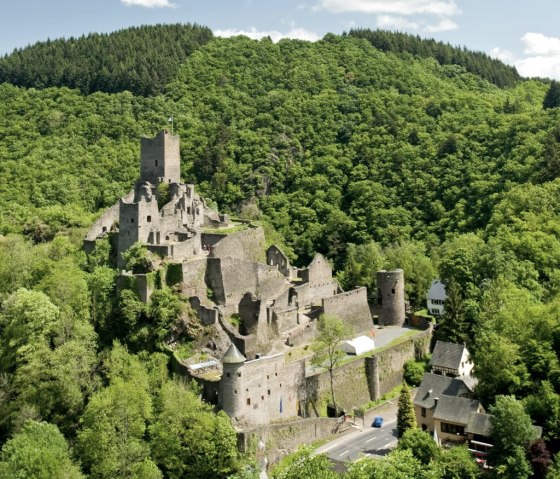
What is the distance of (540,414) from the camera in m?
40.2

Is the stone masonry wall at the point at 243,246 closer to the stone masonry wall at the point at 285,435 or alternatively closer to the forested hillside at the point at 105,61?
Answer: the stone masonry wall at the point at 285,435

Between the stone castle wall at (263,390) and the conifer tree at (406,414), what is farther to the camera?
the conifer tree at (406,414)

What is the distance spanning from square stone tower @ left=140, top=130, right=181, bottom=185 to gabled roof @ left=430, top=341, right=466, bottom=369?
25251 mm

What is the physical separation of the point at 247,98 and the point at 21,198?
46875mm

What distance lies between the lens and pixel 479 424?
1596 inches

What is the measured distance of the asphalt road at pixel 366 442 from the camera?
4125 cm

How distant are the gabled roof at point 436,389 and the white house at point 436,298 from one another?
17.0 meters

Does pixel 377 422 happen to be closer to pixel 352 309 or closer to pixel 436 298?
pixel 352 309

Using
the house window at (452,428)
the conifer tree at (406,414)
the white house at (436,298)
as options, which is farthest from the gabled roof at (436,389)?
the white house at (436,298)

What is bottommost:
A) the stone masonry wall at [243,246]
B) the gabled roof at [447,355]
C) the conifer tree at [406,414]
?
the conifer tree at [406,414]

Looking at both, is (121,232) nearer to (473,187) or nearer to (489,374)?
(489,374)

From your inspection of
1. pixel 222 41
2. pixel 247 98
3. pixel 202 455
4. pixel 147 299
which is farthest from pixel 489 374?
pixel 222 41

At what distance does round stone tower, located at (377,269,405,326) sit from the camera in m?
57.5

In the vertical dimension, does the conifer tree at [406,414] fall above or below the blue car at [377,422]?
above
